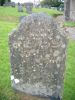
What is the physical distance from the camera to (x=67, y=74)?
8453mm

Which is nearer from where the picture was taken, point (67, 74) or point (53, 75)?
point (53, 75)

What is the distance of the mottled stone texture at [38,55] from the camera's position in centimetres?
628

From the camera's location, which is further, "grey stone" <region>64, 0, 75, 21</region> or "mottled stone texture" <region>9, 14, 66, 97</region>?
"grey stone" <region>64, 0, 75, 21</region>

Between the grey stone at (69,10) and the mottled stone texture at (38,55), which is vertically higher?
the mottled stone texture at (38,55)

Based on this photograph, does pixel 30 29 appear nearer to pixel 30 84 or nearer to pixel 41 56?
pixel 41 56

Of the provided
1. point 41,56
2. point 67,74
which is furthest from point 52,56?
point 67,74

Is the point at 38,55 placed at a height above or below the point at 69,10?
above

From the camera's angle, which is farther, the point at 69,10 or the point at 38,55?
the point at 69,10

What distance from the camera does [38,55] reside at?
6383 mm

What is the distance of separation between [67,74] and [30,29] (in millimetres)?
2564

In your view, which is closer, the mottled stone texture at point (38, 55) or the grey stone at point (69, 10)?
the mottled stone texture at point (38, 55)

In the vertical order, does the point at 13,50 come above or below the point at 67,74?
above

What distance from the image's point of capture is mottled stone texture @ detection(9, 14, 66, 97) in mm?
6279

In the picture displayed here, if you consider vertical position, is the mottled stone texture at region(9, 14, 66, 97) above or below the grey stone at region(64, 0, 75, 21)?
above
